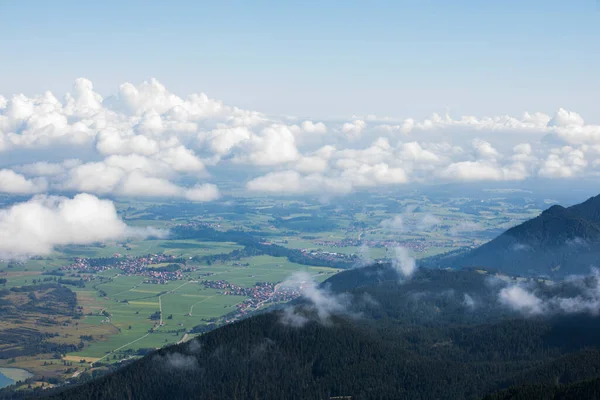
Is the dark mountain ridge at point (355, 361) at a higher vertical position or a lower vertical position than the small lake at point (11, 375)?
higher

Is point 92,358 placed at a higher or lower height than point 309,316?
lower

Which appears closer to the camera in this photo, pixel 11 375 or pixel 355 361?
pixel 355 361

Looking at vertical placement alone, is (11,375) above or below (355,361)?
below

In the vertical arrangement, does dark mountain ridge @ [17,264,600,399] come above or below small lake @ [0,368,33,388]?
above

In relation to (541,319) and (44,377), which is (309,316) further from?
(44,377)

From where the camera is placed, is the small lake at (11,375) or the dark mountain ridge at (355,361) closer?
the dark mountain ridge at (355,361)

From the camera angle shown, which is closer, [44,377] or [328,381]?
[328,381]

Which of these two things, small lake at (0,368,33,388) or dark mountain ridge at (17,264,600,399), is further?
small lake at (0,368,33,388)

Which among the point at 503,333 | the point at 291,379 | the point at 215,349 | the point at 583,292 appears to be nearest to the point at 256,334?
the point at 215,349
